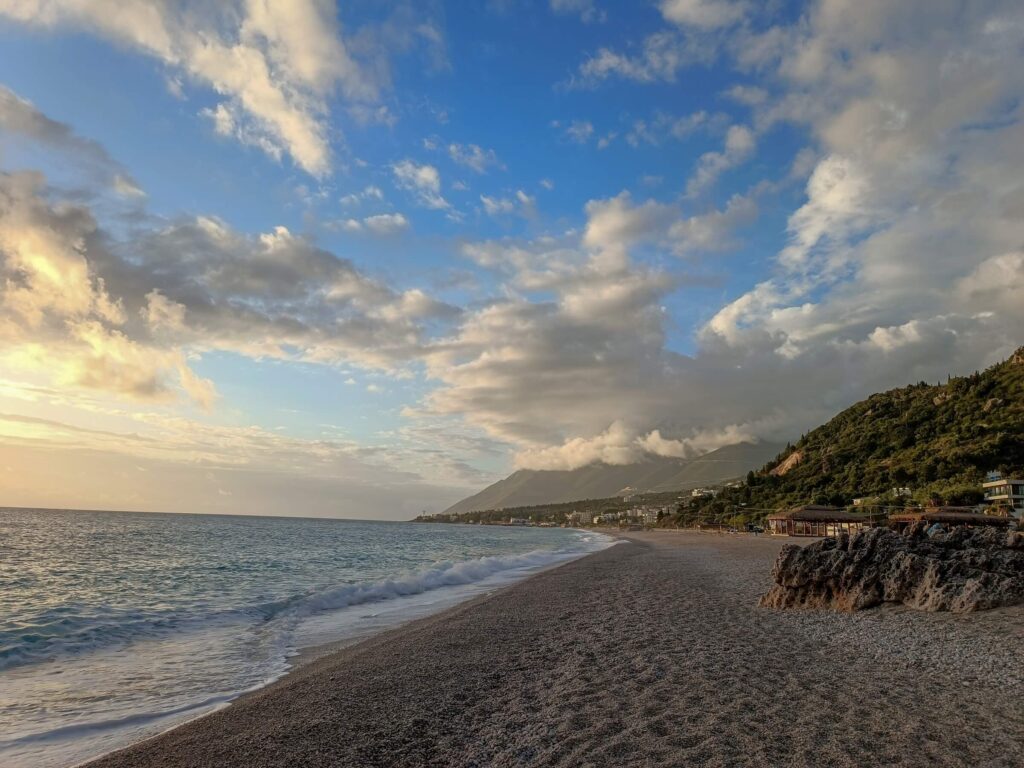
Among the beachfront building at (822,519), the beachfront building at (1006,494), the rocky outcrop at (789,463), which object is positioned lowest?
the beachfront building at (822,519)

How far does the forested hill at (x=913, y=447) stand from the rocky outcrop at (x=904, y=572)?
38.5m

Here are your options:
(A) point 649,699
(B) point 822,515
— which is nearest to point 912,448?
(B) point 822,515

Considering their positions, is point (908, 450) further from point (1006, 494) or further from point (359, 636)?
point (359, 636)

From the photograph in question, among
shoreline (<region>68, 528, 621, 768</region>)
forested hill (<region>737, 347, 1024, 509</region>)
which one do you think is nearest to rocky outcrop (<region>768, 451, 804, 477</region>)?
forested hill (<region>737, 347, 1024, 509</region>)

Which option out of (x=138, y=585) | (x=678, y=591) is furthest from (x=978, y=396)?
(x=138, y=585)

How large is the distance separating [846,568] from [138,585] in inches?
842

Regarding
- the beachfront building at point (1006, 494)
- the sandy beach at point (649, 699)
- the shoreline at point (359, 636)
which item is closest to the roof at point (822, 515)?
the beachfront building at point (1006, 494)

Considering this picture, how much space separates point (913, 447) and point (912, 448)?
0.61 metres

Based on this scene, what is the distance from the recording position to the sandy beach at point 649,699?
15.7ft

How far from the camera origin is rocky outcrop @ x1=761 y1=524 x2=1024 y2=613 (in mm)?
10516

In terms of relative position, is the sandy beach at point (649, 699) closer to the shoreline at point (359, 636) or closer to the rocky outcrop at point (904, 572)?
the shoreline at point (359, 636)

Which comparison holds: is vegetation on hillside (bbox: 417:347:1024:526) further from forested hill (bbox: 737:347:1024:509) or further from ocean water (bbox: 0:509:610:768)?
ocean water (bbox: 0:509:610:768)

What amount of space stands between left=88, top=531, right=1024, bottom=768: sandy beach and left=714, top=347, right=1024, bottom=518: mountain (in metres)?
44.3

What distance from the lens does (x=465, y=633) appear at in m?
10.6
